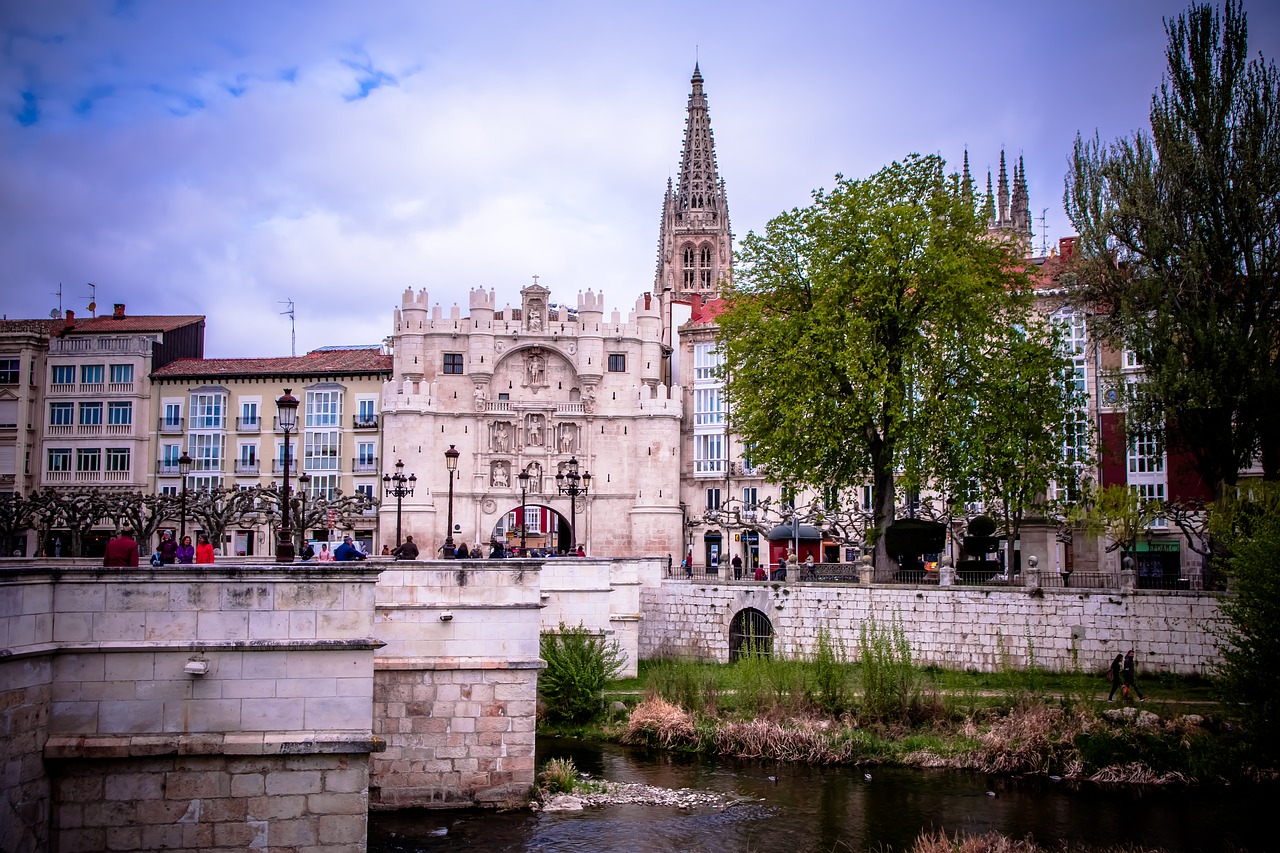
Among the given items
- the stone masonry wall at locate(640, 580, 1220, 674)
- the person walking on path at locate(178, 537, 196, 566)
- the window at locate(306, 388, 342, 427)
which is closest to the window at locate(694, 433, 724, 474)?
the window at locate(306, 388, 342, 427)

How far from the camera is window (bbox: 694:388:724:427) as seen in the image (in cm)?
5400

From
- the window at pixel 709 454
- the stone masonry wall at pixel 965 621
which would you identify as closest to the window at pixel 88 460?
the window at pixel 709 454

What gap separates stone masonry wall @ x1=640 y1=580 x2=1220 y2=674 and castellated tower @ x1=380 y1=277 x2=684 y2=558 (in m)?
16.5

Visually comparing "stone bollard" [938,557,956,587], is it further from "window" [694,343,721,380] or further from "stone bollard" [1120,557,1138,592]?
"window" [694,343,721,380]

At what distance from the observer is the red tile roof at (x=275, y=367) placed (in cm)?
5375

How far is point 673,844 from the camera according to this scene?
18219 millimetres

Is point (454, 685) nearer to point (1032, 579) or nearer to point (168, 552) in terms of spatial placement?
point (168, 552)

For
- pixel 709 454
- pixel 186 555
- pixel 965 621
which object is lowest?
pixel 965 621

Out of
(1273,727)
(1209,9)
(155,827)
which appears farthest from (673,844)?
(1209,9)

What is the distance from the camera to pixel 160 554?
76.9ft

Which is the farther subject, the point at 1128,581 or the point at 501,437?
the point at 501,437

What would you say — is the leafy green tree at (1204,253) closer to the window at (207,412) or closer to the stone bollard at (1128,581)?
the stone bollard at (1128,581)

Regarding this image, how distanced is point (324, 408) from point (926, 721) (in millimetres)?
36386

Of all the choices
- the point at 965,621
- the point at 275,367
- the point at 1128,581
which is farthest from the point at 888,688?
the point at 275,367
